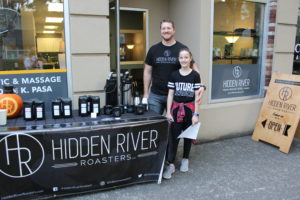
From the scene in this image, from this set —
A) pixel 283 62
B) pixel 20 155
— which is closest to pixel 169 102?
pixel 20 155

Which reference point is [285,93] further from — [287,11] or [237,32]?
[287,11]

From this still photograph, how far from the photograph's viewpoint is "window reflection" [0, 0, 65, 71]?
12.1 ft

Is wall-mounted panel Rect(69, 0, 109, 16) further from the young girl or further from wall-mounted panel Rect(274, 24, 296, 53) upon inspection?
wall-mounted panel Rect(274, 24, 296, 53)

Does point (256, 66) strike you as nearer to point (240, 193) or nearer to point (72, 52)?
point (240, 193)

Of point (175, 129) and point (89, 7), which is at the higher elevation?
point (89, 7)

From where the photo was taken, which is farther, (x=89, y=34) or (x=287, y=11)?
(x=287, y=11)

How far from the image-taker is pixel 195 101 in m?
3.73

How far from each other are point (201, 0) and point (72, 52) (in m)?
→ 2.23

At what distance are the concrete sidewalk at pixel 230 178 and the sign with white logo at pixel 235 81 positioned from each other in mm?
1015

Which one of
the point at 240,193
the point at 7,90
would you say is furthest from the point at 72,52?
the point at 240,193

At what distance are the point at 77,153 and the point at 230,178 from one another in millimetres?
2012

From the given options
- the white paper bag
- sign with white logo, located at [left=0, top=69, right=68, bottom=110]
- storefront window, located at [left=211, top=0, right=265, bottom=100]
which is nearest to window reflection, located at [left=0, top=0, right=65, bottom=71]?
sign with white logo, located at [left=0, top=69, right=68, bottom=110]

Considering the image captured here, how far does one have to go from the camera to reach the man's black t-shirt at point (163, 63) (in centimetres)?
384

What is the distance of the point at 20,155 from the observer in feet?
9.70
